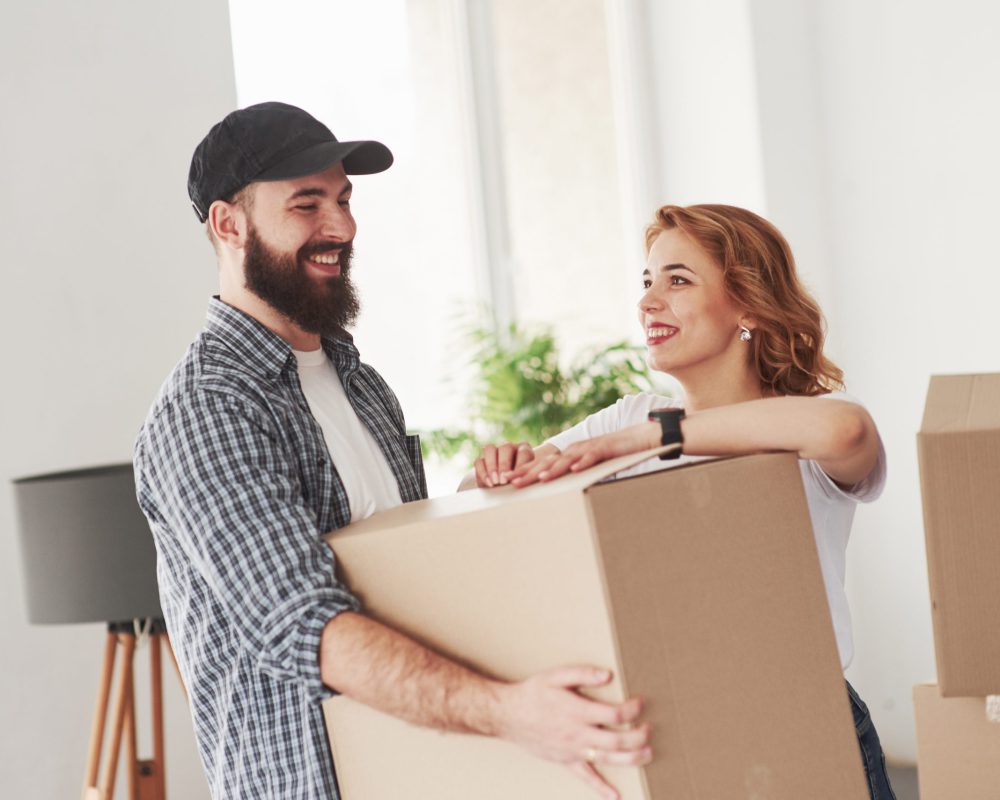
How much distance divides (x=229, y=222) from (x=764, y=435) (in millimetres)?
679

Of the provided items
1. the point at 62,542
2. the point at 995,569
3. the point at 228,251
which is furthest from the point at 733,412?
the point at 62,542

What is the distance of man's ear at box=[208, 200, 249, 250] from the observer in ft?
4.58

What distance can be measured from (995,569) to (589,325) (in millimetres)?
2707

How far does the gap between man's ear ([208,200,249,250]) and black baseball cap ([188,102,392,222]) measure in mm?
12

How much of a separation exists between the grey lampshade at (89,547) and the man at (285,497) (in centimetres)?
53

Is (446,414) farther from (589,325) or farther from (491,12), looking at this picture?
(491,12)

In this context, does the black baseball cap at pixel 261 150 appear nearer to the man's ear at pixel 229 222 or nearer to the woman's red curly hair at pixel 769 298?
the man's ear at pixel 229 222

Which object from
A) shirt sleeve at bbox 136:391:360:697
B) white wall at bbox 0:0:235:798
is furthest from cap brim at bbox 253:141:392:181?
white wall at bbox 0:0:235:798

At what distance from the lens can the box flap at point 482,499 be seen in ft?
3.26

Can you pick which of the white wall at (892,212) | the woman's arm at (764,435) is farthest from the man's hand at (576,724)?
the white wall at (892,212)

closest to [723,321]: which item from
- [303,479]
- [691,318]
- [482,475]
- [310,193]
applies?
[691,318]

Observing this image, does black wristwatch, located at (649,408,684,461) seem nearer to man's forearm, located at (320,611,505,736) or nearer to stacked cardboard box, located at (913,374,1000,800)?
stacked cardboard box, located at (913,374,1000,800)

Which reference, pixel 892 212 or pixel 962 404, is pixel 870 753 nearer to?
pixel 962 404

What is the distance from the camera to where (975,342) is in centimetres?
330
